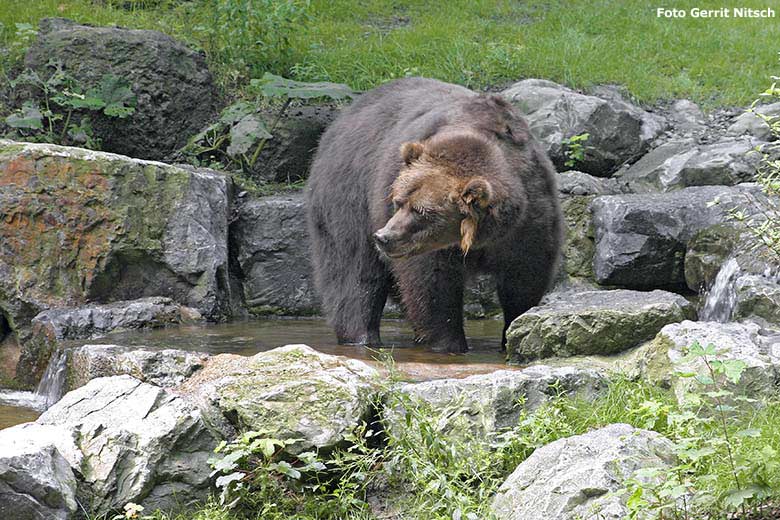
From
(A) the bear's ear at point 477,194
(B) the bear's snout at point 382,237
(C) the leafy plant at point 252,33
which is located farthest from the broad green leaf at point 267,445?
(C) the leafy plant at point 252,33

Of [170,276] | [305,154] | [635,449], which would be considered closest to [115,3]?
[305,154]

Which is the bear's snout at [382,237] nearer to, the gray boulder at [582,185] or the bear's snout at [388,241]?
the bear's snout at [388,241]

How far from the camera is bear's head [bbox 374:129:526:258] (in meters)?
6.30

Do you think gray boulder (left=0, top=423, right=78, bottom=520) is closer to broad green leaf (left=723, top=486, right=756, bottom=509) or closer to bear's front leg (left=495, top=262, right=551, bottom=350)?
broad green leaf (left=723, top=486, right=756, bottom=509)

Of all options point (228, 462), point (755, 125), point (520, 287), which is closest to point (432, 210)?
point (520, 287)

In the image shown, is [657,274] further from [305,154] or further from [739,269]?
[305,154]

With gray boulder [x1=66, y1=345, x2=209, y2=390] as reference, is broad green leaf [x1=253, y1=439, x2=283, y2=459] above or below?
above

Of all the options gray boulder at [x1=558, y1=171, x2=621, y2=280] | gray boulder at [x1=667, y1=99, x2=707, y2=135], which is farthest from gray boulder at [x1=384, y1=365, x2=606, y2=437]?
gray boulder at [x1=667, y1=99, x2=707, y2=135]

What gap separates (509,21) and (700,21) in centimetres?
251

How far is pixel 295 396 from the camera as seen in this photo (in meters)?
4.60

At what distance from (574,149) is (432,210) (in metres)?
4.42

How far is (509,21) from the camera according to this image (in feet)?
45.4

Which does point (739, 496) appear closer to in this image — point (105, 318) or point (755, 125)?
point (105, 318)

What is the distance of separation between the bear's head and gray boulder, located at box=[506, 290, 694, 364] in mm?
646
